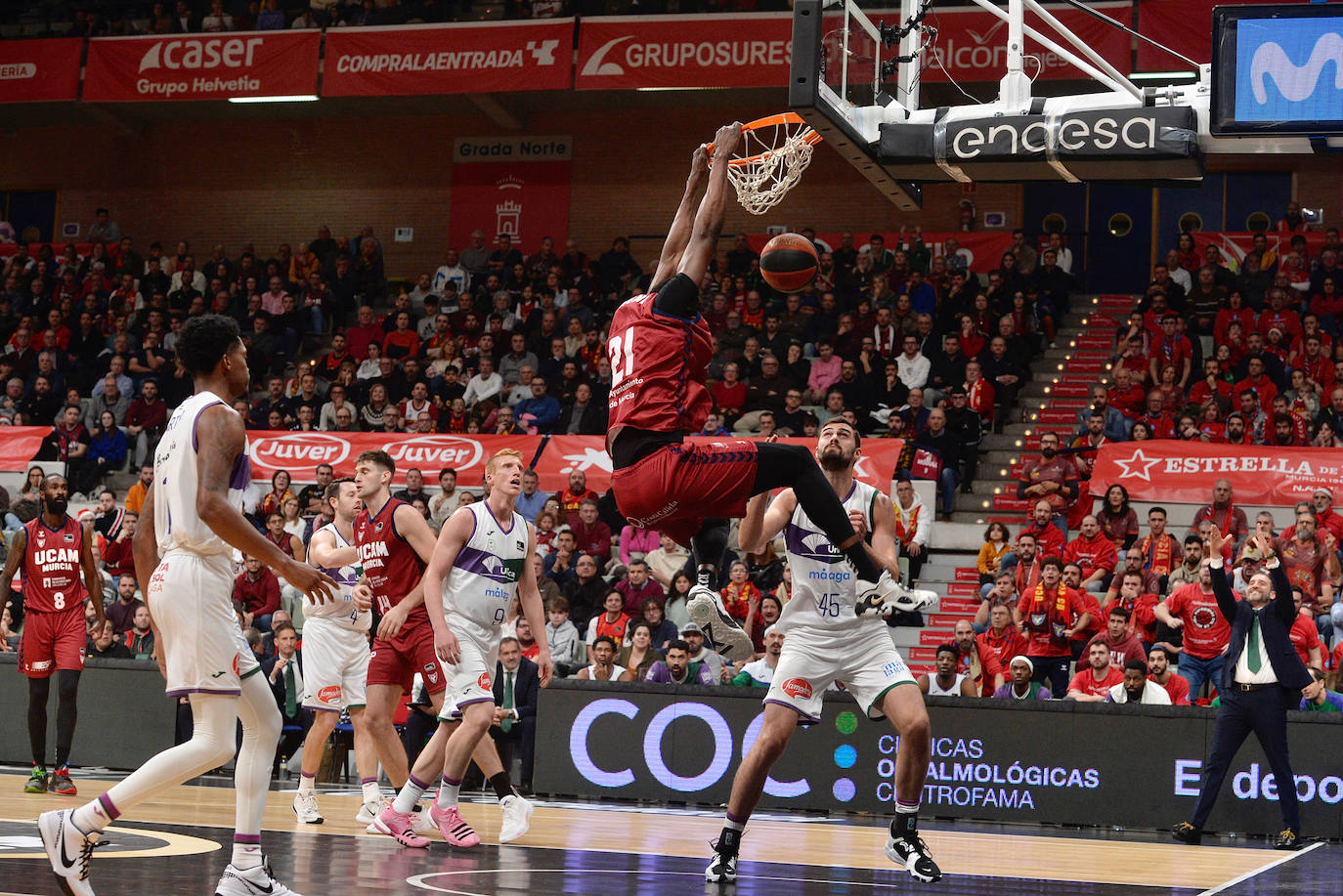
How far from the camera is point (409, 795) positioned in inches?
350

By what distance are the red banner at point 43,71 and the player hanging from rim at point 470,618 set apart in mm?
20481

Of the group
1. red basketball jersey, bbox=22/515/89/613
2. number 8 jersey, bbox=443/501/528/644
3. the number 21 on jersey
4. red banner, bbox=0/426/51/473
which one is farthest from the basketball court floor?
red banner, bbox=0/426/51/473

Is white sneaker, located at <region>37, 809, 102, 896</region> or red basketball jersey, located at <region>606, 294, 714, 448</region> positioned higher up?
red basketball jersey, located at <region>606, 294, 714, 448</region>

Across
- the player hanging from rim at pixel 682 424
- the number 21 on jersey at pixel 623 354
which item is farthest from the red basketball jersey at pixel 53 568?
the player hanging from rim at pixel 682 424

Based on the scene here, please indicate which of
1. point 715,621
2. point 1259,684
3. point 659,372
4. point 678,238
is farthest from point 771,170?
point 1259,684

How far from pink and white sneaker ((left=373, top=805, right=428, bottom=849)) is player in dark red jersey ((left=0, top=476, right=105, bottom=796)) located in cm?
421

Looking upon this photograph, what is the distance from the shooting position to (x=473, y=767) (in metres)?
14.1

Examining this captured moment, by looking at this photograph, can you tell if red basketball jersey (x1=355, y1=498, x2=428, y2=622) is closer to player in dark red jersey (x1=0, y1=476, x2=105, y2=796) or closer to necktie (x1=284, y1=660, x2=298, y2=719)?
player in dark red jersey (x1=0, y1=476, x2=105, y2=796)

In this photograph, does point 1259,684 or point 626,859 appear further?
point 1259,684

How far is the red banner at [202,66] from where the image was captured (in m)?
25.5

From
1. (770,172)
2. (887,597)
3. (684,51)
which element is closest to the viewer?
Answer: (887,597)

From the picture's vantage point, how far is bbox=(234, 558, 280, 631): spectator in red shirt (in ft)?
54.2

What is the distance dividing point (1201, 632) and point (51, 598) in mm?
9867

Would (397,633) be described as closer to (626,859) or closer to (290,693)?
(626,859)
